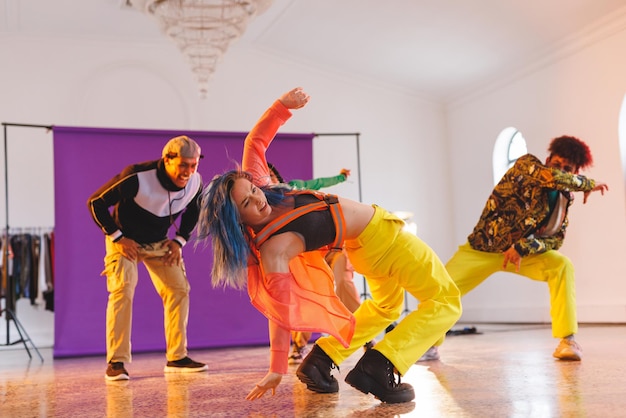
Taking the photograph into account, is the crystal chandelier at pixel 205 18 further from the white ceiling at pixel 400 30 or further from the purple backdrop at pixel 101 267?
the white ceiling at pixel 400 30

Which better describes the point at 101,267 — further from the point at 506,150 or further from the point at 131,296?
the point at 506,150

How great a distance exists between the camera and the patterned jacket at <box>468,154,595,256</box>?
3799 millimetres

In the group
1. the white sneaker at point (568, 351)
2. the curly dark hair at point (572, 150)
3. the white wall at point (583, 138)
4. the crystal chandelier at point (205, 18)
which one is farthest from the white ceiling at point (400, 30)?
the white sneaker at point (568, 351)

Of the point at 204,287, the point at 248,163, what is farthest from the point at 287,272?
the point at 204,287

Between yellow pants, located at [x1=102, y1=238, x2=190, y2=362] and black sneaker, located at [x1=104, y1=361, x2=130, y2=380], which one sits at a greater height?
yellow pants, located at [x1=102, y1=238, x2=190, y2=362]

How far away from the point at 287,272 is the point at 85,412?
2.98 ft

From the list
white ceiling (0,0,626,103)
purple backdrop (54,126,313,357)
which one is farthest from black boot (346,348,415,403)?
white ceiling (0,0,626,103)

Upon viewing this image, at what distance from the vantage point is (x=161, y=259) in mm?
4102

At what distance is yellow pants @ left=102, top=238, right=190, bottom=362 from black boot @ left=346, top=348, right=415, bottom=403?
1784mm

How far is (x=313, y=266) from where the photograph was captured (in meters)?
2.66

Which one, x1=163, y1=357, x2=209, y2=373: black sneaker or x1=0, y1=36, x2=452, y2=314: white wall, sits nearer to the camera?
x1=163, y1=357, x2=209, y2=373: black sneaker

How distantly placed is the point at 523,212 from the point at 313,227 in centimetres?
177

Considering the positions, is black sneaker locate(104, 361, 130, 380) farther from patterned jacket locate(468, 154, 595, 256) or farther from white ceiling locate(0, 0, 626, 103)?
white ceiling locate(0, 0, 626, 103)

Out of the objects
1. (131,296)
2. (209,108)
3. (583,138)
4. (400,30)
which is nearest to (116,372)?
(131,296)
